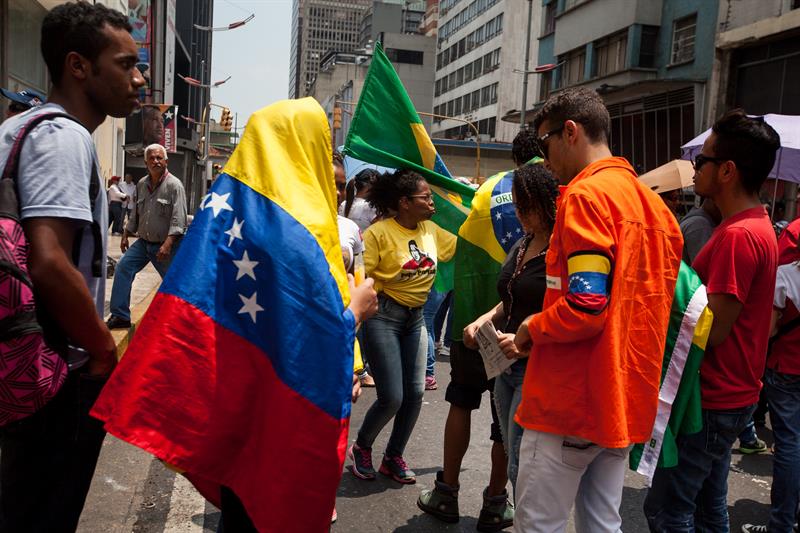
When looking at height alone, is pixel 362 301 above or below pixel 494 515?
above

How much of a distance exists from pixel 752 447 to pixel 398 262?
316 cm

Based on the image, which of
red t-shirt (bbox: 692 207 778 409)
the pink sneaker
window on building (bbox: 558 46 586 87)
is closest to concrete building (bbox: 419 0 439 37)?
window on building (bbox: 558 46 586 87)

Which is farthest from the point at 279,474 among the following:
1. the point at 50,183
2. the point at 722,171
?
the point at 722,171

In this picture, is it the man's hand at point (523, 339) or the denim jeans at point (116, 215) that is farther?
the denim jeans at point (116, 215)

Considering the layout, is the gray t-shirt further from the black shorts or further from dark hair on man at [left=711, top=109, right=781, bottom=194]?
dark hair on man at [left=711, top=109, right=781, bottom=194]

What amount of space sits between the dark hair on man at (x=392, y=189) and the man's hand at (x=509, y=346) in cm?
202

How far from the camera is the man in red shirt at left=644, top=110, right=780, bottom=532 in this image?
3.02 meters

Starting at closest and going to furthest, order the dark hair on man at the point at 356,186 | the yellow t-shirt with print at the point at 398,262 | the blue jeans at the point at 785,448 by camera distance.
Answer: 1. the blue jeans at the point at 785,448
2. the yellow t-shirt with print at the point at 398,262
3. the dark hair on man at the point at 356,186

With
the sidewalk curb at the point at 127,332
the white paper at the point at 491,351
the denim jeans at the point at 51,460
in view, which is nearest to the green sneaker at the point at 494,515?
the white paper at the point at 491,351

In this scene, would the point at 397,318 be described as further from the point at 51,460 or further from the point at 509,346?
the point at 51,460

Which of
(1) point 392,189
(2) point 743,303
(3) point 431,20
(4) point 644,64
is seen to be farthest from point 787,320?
(3) point 431,20

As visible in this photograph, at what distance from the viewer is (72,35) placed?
2.46 metres

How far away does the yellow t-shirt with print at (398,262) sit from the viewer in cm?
470

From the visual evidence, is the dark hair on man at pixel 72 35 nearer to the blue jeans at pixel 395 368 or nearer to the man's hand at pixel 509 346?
the man's hand at pixel 509 346
